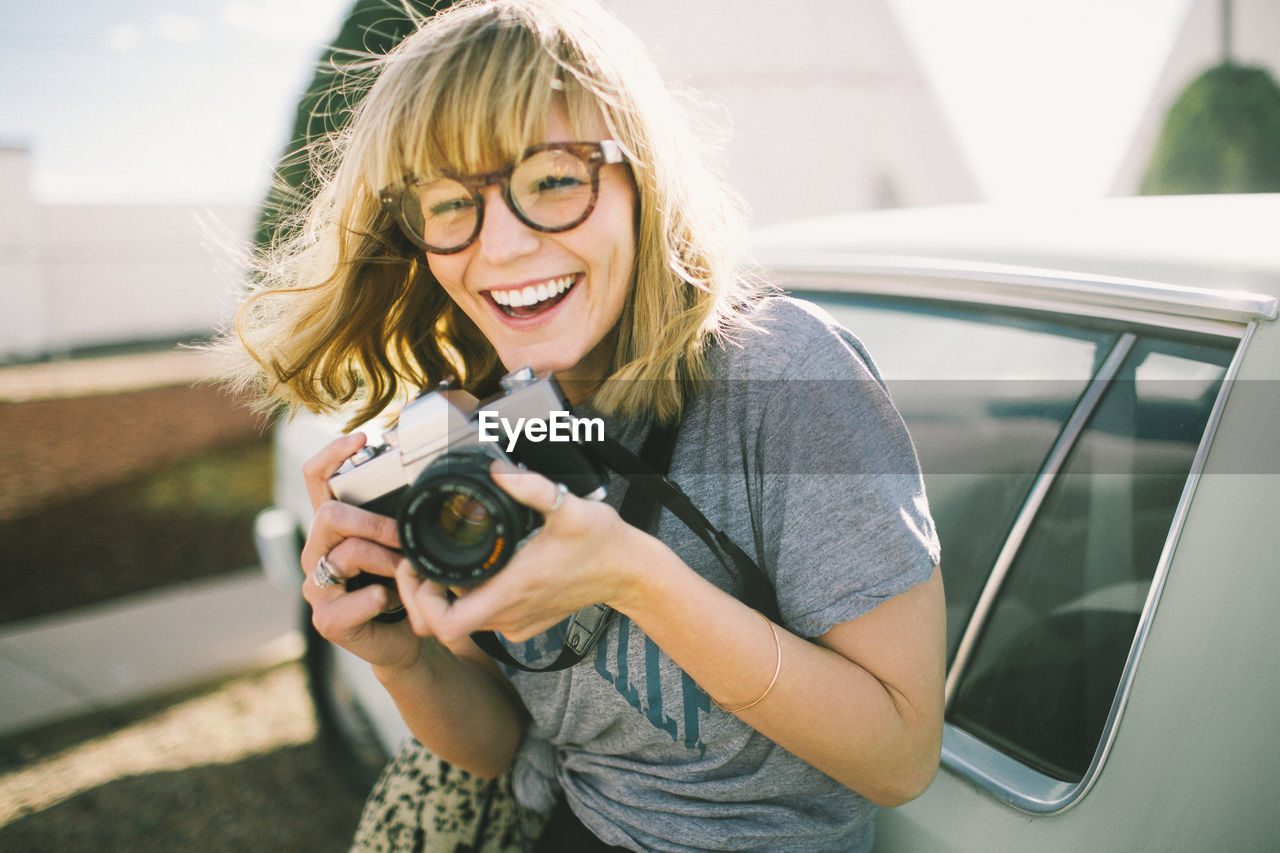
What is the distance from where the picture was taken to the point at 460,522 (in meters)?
Result: 0.97

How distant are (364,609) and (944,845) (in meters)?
0.91

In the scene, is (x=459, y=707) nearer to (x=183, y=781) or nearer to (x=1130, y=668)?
(x=1130, y=668)

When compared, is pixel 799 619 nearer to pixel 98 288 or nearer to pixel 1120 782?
pixel 1120 782

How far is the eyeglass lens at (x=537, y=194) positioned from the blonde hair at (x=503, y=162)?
0.03m

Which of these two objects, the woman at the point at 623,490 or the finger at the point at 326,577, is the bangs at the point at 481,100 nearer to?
the woman at the point at 623,490

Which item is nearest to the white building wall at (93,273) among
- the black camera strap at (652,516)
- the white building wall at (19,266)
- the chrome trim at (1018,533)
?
the white building wall at (19,266)

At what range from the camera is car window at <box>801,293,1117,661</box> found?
145 centimetres

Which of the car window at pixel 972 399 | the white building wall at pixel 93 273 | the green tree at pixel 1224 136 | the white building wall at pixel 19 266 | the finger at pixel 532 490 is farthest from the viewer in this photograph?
the white building wall at pixel 93 273

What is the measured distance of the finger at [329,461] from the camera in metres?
1.17

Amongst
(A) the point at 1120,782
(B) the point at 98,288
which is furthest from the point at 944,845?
(B) the point at 98,288

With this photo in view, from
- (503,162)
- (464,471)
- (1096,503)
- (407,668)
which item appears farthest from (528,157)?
(1096,503)

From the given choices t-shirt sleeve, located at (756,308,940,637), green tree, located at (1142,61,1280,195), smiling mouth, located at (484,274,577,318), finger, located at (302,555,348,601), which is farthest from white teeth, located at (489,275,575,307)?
green tree, located at (1142,61,1280,195)

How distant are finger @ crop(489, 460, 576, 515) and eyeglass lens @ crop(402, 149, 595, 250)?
0.39 meters

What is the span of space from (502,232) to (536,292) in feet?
0.33
